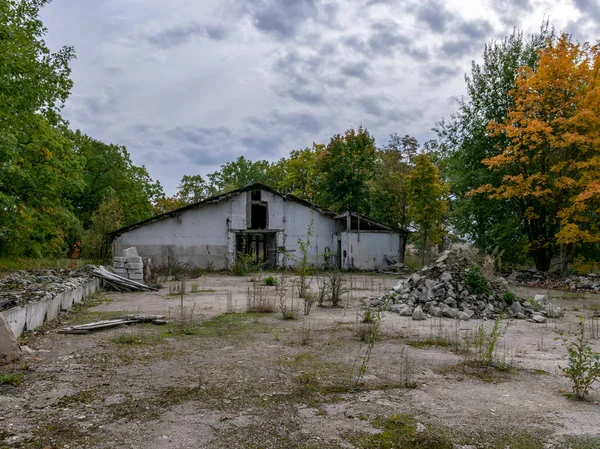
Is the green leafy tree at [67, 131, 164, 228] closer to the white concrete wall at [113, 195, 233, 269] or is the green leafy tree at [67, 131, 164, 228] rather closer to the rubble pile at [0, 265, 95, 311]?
the white concrete wall at [113, 195, 233, 269]

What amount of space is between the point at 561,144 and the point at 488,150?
552 cm

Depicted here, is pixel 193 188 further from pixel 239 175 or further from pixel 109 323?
pixel 109 323

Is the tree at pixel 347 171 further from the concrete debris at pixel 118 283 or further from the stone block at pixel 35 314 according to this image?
the stone block at pixel 35 314

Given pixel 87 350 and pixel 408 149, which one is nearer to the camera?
pixel 87 350

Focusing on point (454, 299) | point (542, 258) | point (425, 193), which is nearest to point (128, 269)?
point (454, 299)

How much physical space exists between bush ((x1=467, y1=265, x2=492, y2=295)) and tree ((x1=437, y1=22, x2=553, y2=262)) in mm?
11890

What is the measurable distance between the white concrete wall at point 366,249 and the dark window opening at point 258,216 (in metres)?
5.06

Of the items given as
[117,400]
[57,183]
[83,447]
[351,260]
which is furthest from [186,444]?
[351,260]

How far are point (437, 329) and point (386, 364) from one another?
3.01 metres

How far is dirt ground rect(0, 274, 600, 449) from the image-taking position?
3.38m

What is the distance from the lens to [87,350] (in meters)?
5.98

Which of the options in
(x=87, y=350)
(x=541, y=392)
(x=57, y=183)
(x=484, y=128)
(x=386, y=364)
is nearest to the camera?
(x=541, y=392)

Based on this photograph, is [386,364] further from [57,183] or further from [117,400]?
[57,183]

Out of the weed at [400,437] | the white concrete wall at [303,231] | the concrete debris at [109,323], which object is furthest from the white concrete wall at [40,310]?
the white concrete wall at [303,231]
